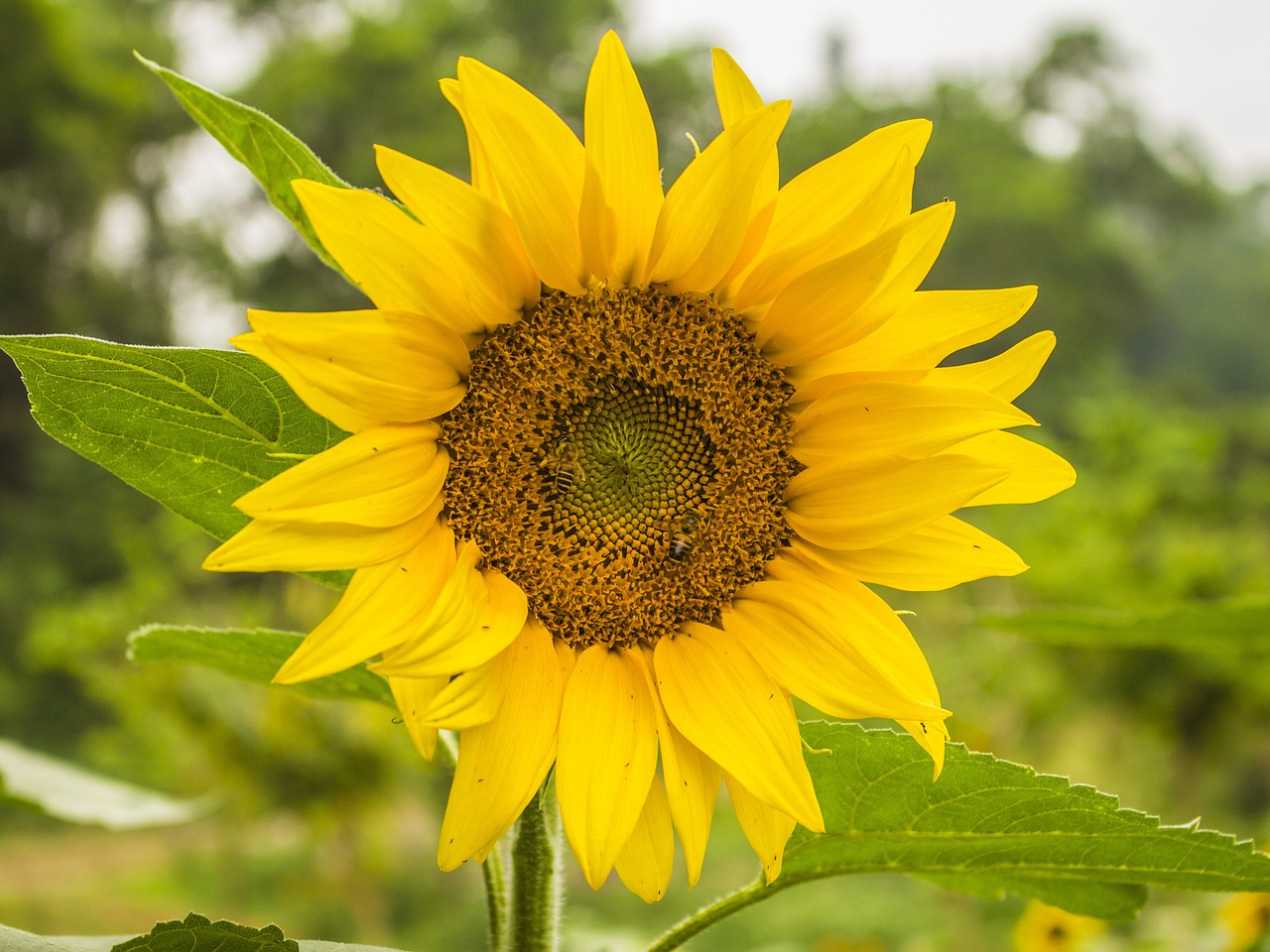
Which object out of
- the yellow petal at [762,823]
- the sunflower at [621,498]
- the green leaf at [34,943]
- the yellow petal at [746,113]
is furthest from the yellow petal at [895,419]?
the green leaf at [34,943]

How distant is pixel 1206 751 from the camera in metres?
5.67

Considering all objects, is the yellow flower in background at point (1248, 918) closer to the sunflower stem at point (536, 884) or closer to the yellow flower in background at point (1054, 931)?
the yellow flower in background at point (1054, 931)

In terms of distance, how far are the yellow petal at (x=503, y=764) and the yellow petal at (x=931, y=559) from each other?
0.66ft

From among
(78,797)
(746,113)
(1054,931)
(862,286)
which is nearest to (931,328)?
(862,286)

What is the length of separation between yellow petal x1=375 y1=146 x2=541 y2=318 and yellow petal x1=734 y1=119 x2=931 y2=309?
0.15 meters

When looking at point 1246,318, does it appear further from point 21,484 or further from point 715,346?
point 715,346

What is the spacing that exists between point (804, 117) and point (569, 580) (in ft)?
73.1

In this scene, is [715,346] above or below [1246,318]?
below

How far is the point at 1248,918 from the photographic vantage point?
1414 mm

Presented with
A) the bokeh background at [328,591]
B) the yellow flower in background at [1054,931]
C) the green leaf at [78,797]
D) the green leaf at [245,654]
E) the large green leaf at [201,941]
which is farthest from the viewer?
the bokeh background at [328,591]

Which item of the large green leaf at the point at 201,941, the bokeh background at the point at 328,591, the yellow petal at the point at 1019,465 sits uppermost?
the bokeh background at the point at 328,591

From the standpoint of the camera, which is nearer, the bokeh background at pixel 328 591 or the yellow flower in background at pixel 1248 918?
the yellow flower in background at pixel 1248 918

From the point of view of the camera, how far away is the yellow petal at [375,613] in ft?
1.99

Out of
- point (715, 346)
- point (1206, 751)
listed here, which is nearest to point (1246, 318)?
point (1206, 751)
